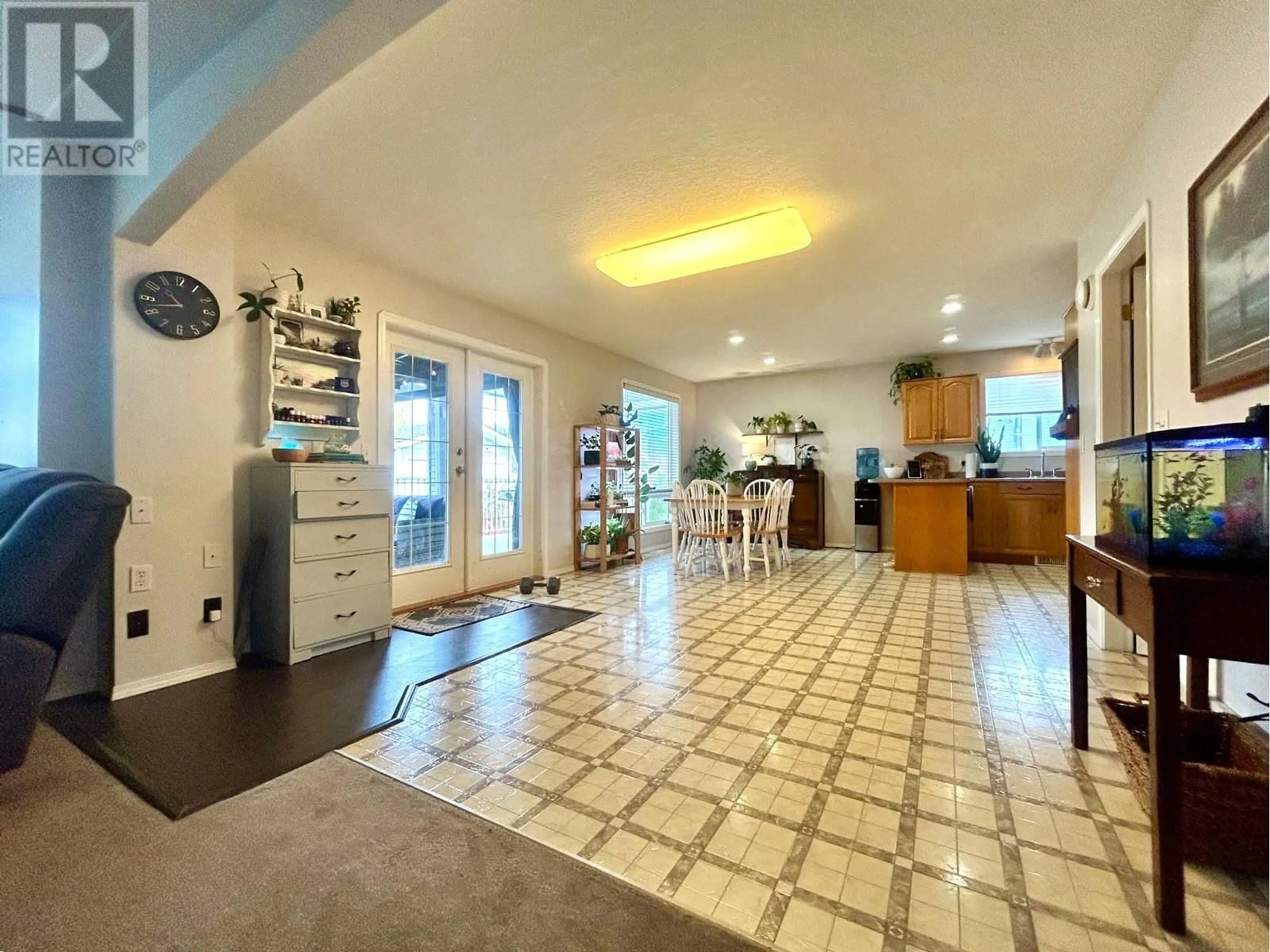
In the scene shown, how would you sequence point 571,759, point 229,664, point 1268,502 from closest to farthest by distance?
point 1268,502, point 571,759, point 229,664

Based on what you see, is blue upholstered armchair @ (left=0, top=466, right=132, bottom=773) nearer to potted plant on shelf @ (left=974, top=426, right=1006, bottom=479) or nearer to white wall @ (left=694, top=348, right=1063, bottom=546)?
white wall @ (left=694, top=348, right=1063, bottom=546)

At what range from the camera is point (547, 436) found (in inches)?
196

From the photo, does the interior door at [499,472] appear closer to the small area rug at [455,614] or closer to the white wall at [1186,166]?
the small area rug at [455,614]

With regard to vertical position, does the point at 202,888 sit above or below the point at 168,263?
below

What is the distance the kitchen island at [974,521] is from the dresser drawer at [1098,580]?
A: 11.5 ft

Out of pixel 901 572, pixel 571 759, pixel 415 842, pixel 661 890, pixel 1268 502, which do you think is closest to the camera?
pixel 1268 502

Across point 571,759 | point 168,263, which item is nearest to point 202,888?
point 571,759

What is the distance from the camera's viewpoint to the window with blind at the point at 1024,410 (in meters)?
5.93

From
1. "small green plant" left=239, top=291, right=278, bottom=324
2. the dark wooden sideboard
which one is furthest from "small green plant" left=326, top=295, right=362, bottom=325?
the dark wooden sideboard

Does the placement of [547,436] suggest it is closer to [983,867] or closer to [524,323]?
[524,323]

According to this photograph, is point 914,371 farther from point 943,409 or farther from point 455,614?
point 455,614

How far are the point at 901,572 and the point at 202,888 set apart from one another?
5.29 m

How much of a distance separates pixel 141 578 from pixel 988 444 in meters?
7.30

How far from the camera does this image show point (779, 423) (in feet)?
23.6
